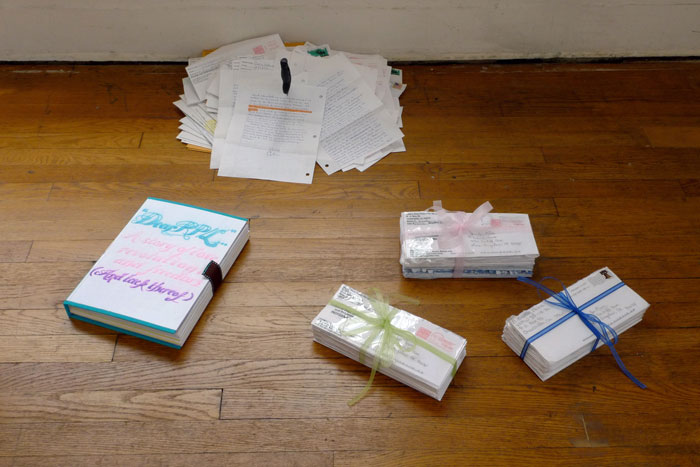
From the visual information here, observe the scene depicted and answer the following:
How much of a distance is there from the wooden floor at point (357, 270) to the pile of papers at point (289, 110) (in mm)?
60

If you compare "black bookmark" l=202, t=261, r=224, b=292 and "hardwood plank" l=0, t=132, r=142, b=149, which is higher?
"hardwood plank" l=0, t=132, r=142, b=149

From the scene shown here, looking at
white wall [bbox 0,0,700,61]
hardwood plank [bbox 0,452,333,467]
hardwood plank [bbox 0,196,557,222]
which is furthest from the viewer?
white wall [bbox 0,0,700,61]

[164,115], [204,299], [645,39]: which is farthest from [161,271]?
[645,39]

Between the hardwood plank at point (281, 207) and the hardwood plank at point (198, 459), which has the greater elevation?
the hardwood plank at point (281, 207)

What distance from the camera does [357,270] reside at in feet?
5.13

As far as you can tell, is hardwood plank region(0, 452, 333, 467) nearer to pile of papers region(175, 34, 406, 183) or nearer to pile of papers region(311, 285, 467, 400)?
pile of papers region(311, 285, 467, 400)

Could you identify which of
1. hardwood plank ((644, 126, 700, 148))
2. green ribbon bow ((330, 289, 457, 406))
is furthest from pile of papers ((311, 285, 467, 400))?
hardwood plank ((644, 126, 700, 148))

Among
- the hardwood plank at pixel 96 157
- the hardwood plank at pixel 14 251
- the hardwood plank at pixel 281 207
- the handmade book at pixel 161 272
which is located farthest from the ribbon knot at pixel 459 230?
the hardwood plank at pixel 14 251

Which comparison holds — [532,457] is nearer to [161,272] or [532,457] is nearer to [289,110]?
[161,272]

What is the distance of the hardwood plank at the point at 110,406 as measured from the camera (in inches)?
51.4

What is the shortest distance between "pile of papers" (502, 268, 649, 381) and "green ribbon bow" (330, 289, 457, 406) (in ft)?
0.55

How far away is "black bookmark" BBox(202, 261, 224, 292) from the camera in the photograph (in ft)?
4.80

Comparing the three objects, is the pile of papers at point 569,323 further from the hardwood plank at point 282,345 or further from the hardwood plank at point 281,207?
the hardwood plank at point 281,207

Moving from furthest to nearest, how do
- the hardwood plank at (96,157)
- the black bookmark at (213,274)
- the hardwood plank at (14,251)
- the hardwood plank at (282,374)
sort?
the hardwood plank at (96,157), the hardwood plank at (14,251), the black bookmark at (213,274), the hardwood plank at (282,374)
